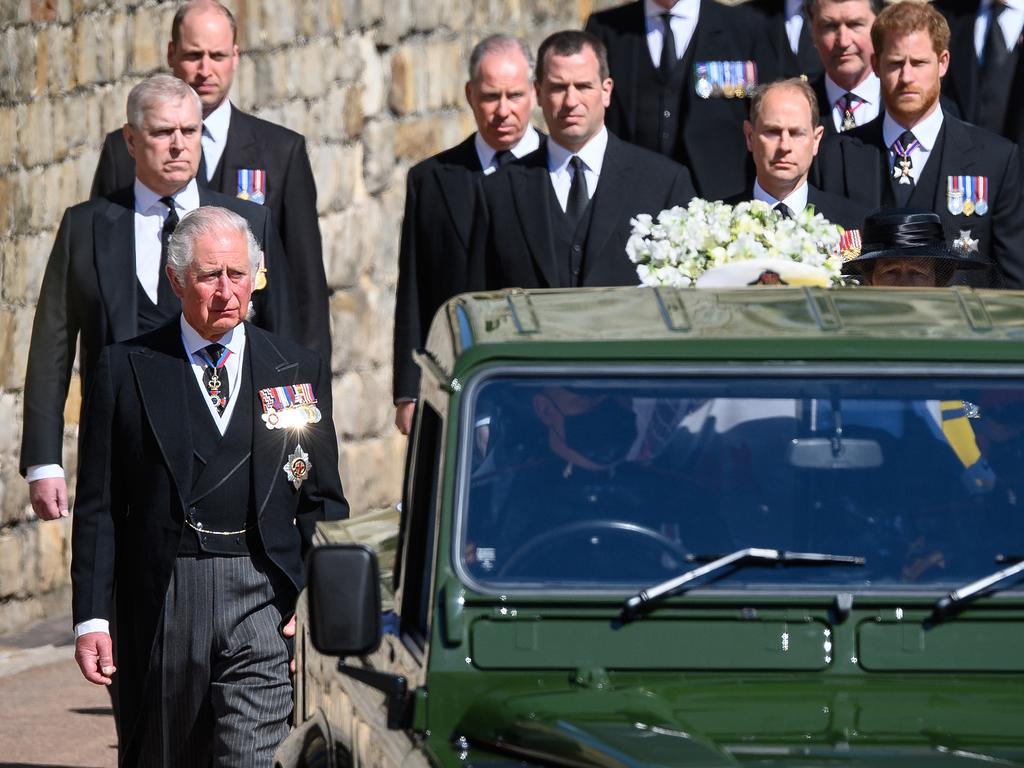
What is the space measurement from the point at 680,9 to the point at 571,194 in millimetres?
1362

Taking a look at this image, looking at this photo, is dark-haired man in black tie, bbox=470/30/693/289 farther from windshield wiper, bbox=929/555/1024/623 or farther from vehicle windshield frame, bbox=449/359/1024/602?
windshield wiper, bbox=929/555/1024/623

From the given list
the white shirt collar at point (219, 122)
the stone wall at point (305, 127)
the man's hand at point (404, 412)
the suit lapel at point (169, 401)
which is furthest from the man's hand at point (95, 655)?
the stone wall at point (305, 127)

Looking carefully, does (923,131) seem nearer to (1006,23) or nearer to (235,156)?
(1006,23)

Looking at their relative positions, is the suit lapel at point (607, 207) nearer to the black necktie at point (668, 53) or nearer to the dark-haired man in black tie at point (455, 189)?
the dark-haired man in black tie at point (455, 189)

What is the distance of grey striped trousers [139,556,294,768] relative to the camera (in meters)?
6.68

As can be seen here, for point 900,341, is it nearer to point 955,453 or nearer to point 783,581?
point 955,453

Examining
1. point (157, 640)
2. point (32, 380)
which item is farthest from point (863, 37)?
point (157, 640)

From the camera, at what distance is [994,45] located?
9930 mm

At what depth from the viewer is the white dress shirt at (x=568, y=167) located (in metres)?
8.93

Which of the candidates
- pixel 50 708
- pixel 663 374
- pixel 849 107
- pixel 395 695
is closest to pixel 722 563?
pixel 663 374

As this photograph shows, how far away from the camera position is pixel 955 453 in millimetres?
4676

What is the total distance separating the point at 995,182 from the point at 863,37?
3.39 feet

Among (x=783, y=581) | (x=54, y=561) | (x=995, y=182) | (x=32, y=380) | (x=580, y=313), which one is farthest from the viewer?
(x=54, y=561)

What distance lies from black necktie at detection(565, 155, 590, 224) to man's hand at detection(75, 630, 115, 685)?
9.60 ft
